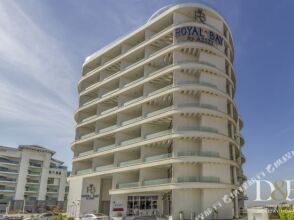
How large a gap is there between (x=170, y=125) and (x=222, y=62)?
13.5 m

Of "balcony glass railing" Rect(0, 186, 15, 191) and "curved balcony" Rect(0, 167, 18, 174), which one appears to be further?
"curved balcony" Rect(0, 167, 18, 174)

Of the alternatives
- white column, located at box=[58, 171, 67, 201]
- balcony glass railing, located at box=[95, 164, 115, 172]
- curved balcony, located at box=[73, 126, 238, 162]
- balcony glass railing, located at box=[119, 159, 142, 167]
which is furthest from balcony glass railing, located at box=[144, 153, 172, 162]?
white column, located at box=[58, 171, 67, 201]

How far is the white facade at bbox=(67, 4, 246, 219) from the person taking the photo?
44250 mm

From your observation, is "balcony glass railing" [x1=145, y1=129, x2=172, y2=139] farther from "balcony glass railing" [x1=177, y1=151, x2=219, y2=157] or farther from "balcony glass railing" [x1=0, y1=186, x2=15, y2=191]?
"balcony glass railing" [x1=0, y1=186, x2=15, y2=191]

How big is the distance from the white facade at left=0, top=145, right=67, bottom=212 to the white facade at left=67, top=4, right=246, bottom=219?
178 ft

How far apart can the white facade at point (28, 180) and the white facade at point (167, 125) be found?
2133 inches

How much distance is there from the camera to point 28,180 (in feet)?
364

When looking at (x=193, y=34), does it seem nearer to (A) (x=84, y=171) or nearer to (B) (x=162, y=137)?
(B) (x=162, y=137)

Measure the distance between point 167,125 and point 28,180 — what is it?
255ft

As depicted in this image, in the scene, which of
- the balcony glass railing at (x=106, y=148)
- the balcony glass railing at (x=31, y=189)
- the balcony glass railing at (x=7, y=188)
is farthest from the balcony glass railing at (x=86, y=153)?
the balcony glass railing at (x=31, y=189)

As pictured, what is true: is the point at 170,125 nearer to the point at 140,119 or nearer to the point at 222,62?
the point at 140,119

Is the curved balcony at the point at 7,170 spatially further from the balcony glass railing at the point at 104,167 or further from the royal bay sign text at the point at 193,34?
the royal bay sign text at the point at 193,34

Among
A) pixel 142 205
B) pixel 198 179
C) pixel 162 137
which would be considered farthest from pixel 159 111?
pixel 142 205

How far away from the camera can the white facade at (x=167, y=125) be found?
44.2 m
